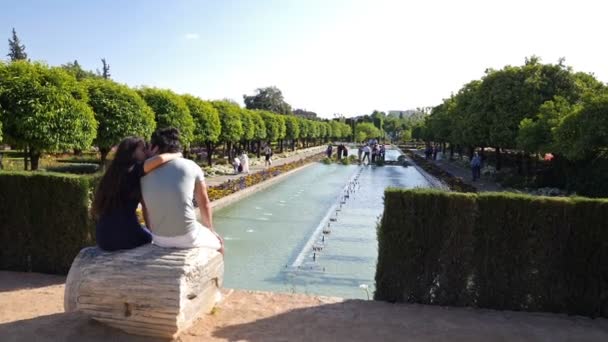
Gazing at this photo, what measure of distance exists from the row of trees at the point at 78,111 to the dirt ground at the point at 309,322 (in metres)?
8.62

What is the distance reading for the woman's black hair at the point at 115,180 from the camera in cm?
430

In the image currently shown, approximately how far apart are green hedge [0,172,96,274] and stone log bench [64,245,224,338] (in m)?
2.11

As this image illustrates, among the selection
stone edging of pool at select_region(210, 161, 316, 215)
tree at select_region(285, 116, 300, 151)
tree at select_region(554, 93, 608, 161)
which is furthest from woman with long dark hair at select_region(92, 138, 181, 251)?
tree at select_region(285, 116, 300, 151)

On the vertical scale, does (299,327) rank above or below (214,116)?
below

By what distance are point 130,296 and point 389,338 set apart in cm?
239

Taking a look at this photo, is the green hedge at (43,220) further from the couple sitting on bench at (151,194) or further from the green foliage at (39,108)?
the green foliage at (39,108)

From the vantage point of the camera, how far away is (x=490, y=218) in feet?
18.4

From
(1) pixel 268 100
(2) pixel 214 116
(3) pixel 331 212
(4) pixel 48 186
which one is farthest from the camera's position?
(1) pixel 268 100

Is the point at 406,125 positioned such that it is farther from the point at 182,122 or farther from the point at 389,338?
the point at 389,338

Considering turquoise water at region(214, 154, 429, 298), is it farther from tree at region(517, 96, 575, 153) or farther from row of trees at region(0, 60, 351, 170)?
tree at region(517, 96, 575, 153)

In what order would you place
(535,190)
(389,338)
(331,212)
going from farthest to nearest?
(535,190)
(331,212)
(389,338)

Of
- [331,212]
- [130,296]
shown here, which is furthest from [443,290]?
[331,212]

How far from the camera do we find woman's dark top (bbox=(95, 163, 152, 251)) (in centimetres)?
437

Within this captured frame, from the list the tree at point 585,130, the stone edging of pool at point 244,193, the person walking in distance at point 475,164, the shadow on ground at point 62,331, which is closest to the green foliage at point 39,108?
the stone edging of pool at point 244,193
